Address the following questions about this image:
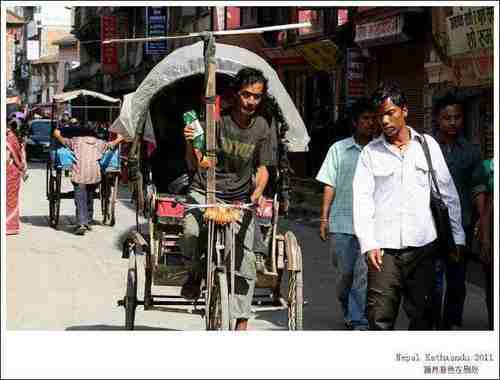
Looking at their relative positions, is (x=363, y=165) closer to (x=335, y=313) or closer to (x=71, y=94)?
(x=335, y=313)

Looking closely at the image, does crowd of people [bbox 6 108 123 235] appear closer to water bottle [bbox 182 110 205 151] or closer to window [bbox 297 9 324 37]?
water bottle [bbox 182 110 205 151]

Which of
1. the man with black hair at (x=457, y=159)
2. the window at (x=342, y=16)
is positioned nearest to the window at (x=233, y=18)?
the window at (x=342, y=16)

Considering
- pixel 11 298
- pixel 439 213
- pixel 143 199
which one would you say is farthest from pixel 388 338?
pixel 11 298

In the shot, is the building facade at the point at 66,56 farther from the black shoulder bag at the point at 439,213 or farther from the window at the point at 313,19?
the black shoulder bag at the point at 439,213

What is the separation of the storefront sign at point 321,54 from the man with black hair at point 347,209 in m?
15.9

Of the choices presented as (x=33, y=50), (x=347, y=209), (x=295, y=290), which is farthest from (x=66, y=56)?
(x=295, y=290)

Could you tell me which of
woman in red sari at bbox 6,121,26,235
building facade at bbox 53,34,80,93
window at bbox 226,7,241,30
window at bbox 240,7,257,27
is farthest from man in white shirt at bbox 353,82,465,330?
building facade at bbox 53,34,80,93

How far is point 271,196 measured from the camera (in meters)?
8.80

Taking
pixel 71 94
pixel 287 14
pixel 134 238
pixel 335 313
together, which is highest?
pixel 287 14

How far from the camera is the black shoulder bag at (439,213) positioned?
22.4ft

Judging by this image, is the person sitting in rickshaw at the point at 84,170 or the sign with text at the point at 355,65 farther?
the sign with text at the point at 355,65

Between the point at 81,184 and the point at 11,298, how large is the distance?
5.84m

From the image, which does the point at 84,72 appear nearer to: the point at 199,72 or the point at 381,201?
the point at 199,72

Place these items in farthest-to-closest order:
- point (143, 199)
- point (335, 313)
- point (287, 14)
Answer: point (287, 14) → point (335, 313) → point (143, 199)
